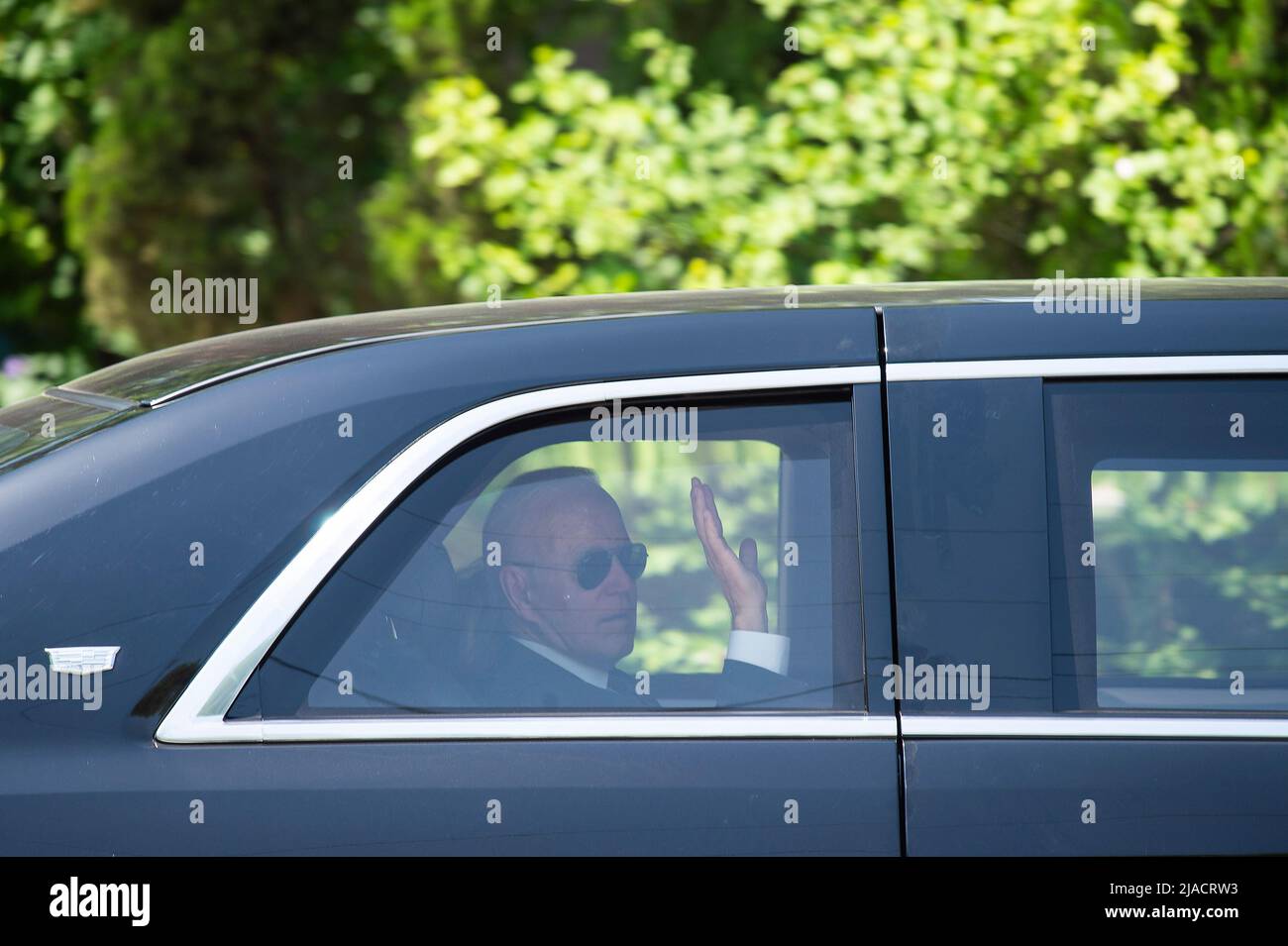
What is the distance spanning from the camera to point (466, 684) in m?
1.90

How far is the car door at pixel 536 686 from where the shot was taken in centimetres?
178

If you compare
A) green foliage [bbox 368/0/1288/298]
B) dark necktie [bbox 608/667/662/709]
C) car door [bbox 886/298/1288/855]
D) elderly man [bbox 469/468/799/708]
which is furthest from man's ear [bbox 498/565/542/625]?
green foliage [bbox 368/0/1288/298]

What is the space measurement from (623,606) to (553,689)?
0.65ft

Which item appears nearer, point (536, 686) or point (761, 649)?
point (536, 686)

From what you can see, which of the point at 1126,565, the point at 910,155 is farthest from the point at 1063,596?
the point at 910,155

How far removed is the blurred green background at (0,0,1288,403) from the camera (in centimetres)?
527

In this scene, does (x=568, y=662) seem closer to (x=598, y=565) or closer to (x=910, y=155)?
(x=598, y=565)

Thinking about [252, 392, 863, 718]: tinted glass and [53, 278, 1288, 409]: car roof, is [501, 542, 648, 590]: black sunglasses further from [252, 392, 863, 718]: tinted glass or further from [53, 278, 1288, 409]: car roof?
[53, 278, 1288, 409]: car roof

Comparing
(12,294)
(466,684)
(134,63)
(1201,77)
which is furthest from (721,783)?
(12,294)

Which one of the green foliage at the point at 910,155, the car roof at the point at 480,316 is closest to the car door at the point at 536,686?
the car roof at the point at 480,316

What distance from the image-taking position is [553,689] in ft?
6.25

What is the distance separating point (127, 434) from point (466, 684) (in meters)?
0.55

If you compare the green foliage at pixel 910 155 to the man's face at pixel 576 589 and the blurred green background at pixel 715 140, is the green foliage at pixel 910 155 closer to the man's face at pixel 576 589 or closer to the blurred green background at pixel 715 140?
the blurred green background at pixel 715 140

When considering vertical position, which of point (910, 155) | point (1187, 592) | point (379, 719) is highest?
point (910, 155)
